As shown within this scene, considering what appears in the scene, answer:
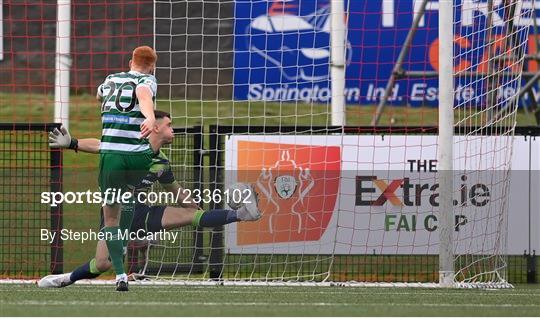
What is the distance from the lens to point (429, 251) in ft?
41.4

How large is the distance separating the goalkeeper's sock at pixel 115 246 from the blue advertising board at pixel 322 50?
5.12m

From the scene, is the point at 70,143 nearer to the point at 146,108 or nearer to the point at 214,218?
the point at 146,108

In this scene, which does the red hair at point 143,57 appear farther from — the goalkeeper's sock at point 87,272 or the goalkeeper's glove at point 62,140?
the goalkeeper's sock at point 87,272

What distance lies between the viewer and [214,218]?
10.9 metres

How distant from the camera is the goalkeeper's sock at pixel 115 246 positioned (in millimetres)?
10078

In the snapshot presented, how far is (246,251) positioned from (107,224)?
9.13ft

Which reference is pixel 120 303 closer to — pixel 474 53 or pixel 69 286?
pixel 69 286

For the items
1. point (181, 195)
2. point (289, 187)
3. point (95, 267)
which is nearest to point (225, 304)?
point (95, 267)

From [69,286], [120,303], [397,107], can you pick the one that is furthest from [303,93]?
[120,303]

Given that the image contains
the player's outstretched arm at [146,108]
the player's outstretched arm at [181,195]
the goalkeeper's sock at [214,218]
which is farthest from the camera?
the player's outstretched arm at [181,195]

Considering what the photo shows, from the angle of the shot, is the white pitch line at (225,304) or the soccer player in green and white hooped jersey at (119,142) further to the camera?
the soccer player in green and white hooped jersey at (119,142)

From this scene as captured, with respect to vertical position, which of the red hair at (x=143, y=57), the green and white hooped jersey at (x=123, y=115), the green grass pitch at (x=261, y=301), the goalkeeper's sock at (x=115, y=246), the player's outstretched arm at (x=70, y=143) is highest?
the red hair at (x=143, y=57)

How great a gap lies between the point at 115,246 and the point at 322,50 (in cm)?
666

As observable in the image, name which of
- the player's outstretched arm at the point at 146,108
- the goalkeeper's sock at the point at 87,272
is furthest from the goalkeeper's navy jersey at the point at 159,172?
the player's outstretched arm at the point at 146,108
